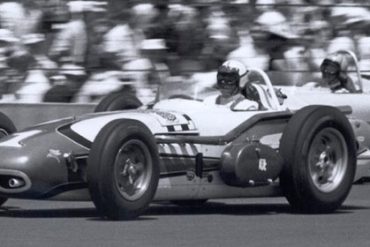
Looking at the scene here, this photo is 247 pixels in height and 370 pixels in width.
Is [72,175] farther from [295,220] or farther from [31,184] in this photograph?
→ [295,220]

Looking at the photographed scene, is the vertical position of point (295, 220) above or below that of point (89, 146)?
below

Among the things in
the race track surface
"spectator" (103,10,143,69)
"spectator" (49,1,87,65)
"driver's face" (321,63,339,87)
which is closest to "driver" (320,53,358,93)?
"driver's face" (321,63,339,87)

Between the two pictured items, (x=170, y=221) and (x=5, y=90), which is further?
(x=5, y=90)

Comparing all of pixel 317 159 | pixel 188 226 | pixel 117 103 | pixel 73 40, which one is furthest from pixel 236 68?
pixel 73 40

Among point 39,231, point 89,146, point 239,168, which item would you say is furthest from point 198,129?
point 39,231

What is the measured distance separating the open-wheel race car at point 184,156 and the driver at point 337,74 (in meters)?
3.62

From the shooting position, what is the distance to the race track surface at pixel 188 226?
717cm

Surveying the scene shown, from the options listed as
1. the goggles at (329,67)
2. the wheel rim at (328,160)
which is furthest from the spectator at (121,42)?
the wheel rim at (328,160)

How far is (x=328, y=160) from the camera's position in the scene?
31.3ft

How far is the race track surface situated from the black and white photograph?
0.01m

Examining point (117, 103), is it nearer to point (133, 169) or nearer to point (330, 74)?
point (133, 169)

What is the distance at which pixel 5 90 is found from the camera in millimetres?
14109

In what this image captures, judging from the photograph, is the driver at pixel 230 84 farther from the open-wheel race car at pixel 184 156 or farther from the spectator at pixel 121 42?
the spectator at pixel 121 42

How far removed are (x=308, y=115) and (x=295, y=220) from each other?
35.6 inches
